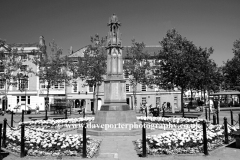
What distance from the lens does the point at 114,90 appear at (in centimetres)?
1434

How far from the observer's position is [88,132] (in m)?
13.2

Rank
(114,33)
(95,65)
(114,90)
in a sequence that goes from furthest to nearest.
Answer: (95,65) < (114,33) < (114,90)

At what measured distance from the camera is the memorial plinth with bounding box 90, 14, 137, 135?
44.5 ft

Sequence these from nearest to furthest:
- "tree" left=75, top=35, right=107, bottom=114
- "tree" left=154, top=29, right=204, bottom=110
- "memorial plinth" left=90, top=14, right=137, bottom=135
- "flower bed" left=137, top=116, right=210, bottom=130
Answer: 1. "memorial plinth" left=90, top=14, right=137, bottom=135
2. "flower bed" left=137, top=116, right=210, bottom=130
3. "tree" left=154, top=29, right=204, bottom=110
4. "tree" left=75, top=35, right=107, bottom=114

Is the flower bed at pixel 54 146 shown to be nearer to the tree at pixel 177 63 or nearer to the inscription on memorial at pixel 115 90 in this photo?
the inscription on memorial at pixel 115 90

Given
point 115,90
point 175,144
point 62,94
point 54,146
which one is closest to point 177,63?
point 115,90

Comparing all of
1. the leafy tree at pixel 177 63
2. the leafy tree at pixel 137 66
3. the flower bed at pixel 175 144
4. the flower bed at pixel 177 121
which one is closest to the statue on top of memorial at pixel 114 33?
the flower bed at pixel 177 121

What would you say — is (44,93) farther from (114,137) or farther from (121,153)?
(121,153)

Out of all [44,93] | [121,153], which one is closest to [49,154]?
[121,153]

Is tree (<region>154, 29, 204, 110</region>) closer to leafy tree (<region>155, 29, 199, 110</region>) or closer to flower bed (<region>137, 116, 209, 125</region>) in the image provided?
leafy tree (<region>155, 29, 199, 110</region>)

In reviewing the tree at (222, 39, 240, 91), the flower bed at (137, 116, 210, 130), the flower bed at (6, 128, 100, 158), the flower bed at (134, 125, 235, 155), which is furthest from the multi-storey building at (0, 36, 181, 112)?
the flower bed at (134, 125, 235, 155)

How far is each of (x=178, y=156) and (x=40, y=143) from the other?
5.01 meters

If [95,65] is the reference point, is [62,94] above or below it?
below

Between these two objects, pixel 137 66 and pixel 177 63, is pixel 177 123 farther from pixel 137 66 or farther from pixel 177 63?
pixel 137 66
